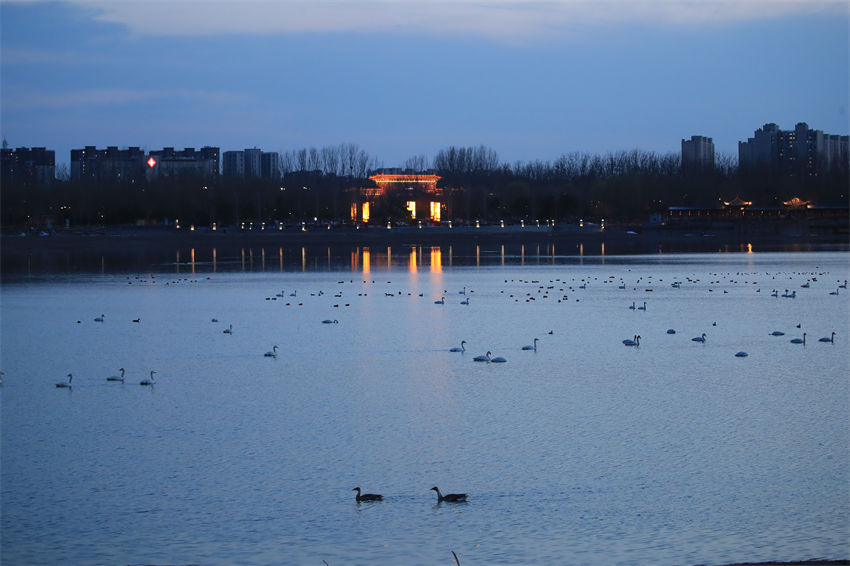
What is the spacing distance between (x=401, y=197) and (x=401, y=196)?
45cm

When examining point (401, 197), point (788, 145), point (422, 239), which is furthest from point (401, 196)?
point (788, 145)

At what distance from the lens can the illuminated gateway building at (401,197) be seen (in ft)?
293

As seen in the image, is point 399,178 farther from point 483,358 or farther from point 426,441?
point 426,441

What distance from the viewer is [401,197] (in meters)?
92.6

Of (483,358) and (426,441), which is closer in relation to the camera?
(426,441)

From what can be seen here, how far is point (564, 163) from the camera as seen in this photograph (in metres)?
112

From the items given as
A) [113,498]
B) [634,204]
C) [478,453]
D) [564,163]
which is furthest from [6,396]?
[564,163]

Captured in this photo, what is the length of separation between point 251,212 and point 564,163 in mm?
42416

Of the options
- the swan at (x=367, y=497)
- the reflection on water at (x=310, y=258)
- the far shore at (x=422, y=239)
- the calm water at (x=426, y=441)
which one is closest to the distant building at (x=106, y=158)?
the far shore at (x=422, y=239)

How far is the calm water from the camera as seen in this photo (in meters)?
7.36

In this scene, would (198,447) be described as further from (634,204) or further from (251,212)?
(634,204)

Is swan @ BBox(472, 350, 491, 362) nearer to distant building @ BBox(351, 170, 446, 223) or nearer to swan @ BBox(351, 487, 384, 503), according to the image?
swan @ BBox(351, 487, 384, 503)

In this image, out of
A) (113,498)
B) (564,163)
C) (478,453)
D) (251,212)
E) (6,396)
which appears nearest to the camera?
(113,498)

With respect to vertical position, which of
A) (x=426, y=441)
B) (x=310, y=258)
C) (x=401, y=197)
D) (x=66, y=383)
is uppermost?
(x=401, y=197)
